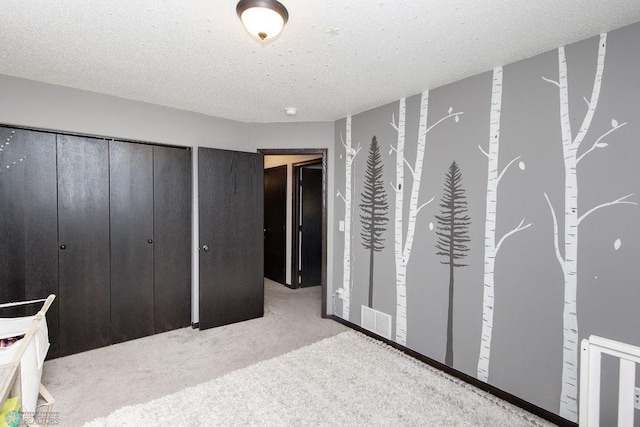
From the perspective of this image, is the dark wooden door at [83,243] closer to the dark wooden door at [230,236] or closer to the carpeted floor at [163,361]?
the carpeted floor at [163,361]

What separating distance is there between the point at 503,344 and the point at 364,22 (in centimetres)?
234

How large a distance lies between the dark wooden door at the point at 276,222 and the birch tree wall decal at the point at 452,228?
305 centimetres

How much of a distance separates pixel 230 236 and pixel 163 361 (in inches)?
54.6

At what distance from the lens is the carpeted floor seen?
2193mm

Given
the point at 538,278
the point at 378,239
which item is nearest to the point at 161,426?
the point at 378,239

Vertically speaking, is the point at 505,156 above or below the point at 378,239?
above

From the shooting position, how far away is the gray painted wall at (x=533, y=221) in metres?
1.75

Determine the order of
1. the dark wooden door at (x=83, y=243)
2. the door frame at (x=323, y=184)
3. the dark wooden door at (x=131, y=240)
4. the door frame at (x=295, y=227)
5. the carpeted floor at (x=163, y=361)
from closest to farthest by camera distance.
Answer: the carpeted floor at (x=163, y=361) < the dark wooden door at (x=83, y=243) < the dark wooden door at (x=131, y=240) < the door frame at (x=323, y=184) < the door frame at (x=295, y=227)

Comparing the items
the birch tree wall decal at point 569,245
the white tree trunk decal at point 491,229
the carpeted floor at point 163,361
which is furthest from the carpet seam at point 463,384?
the carpeted floor at point 163,361

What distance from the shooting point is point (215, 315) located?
349cm

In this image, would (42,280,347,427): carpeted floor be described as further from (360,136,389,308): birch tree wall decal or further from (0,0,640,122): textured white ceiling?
(0,0,640,122): textured white ceiling

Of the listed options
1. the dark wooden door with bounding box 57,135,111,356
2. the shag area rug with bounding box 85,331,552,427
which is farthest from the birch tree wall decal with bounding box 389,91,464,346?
the dark wooden door with bounding box 57,135,111,356

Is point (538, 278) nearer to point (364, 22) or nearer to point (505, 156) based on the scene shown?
point (505, 156)

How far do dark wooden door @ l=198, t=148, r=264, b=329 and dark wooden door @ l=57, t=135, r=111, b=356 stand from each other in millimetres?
878
